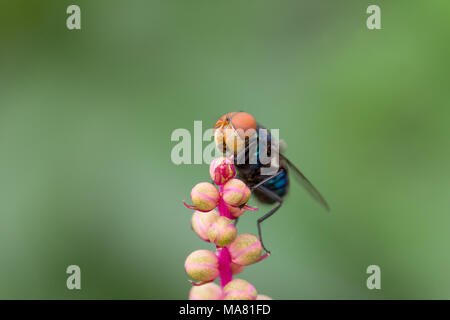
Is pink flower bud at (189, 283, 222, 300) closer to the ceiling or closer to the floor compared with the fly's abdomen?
closer to the floor

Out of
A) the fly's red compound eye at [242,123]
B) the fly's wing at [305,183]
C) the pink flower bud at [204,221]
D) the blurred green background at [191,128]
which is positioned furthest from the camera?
the blurred green background at [191,128]

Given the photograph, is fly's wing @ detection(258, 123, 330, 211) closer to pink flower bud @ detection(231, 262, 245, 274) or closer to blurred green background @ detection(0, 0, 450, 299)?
blurred green background @ detection(0, 0, 450, 299)

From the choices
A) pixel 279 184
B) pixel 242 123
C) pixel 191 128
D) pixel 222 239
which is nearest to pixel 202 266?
pixel 222 239

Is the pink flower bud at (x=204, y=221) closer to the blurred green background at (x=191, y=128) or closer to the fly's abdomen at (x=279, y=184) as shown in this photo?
the fly's abdomen at (x=279, y=184)

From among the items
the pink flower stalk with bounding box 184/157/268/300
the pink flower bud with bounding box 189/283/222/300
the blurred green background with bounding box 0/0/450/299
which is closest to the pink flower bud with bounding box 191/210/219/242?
the pink flower stalk with bounding box 184/157/268/300

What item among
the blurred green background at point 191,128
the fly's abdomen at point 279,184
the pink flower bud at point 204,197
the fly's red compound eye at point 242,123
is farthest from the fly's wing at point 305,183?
the pink flower bud at point 204,197

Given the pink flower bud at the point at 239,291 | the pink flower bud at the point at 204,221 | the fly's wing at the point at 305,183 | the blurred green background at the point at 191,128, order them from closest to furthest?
the pink flower bud at the point at 239,291 → the pink flower bud at the point at 204,221 → the fly's wing at the point at 305,183 → the blurred green background at the point at 191,128
